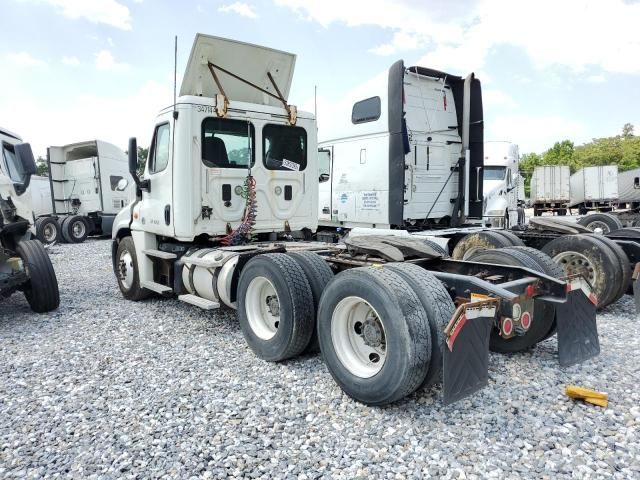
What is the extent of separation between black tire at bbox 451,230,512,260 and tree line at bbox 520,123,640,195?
4321cm

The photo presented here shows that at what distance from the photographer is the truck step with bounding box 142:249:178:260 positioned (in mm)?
5984

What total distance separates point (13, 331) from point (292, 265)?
12.3 ft

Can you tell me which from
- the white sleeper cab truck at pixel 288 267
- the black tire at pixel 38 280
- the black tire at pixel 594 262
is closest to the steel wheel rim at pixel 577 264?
the black tire at pixel 594 262

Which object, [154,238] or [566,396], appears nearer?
[566,396]

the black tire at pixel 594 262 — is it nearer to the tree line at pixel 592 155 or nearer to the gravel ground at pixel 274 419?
Result: the gravel ground at pixel 274 419

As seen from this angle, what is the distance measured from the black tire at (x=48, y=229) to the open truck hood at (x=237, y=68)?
13.3m

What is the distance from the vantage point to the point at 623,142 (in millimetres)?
51188

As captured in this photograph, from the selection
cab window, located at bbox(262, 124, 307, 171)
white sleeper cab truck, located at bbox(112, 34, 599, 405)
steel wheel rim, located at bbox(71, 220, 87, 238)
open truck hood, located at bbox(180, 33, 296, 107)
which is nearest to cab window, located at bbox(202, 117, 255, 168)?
white sleeper cab truck, located at bbox(112, 34, 599, 405)

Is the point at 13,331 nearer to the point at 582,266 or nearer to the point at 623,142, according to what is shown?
the point at 582,266

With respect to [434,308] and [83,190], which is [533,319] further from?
[83,190]

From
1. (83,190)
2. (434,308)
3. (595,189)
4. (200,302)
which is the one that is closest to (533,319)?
(434,308)

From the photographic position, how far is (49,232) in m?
16.9

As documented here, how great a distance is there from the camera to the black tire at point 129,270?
22.2ft

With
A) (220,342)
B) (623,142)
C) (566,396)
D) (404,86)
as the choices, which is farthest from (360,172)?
(623,142)
